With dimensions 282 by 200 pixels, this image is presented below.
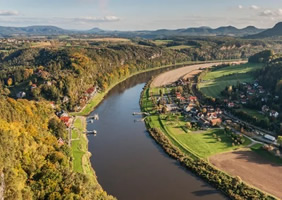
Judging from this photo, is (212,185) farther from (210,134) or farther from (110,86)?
(110,86)

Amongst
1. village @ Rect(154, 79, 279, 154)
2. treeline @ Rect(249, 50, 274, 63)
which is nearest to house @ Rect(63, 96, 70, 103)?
village @ Rect(154, 79, 279, 154)

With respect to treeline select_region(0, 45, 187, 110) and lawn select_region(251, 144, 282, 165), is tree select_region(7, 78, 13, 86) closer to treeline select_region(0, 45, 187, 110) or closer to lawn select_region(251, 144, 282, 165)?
treeline select_region(0, 45, 187, 110)

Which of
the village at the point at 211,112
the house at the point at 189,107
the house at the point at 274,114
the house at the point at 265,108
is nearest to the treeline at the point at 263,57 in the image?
the village at the point at 211,112

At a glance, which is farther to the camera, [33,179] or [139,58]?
[139,58]

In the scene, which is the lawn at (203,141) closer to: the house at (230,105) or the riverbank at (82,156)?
the house at (230,105)

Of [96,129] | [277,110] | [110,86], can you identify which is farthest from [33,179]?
[110,86]

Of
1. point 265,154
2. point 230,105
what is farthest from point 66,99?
point 265,154

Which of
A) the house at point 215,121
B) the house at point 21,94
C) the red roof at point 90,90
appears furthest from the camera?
the red roof at point 90,90
